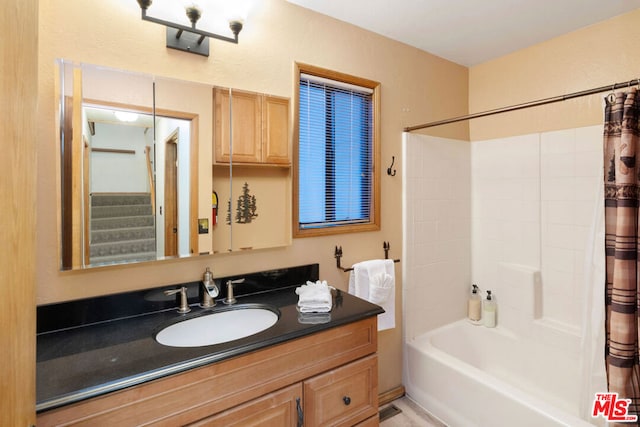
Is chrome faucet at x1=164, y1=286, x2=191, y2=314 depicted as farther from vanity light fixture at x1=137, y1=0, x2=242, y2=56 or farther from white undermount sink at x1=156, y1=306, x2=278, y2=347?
vanity light fixture at x1=137, y1=0, x2=242, y2=56

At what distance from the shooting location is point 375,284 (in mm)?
1971

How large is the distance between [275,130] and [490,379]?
1.79 m

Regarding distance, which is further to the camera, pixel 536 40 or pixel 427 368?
pixel 536 40

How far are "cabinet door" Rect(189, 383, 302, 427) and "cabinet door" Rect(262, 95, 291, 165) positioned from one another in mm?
1072

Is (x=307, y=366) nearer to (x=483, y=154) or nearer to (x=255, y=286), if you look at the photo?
(x=255, y=286)

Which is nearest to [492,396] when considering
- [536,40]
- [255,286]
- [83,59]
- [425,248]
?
[425,248]

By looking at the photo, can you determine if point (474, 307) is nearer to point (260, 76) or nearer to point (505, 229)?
point (505, 229)

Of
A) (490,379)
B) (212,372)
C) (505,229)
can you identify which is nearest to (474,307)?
(505,229)

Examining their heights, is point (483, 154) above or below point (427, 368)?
above

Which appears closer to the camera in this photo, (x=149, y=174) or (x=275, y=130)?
(x=149, y=174)

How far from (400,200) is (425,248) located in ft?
1.38

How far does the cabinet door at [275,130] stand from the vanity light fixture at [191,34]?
0.33 metres

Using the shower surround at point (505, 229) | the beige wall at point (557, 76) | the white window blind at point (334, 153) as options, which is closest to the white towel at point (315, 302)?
the white window blind at point (334, 153)

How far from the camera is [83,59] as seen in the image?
131 cm
